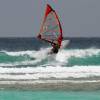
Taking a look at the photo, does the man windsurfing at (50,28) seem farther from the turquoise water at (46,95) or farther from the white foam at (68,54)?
the turquoise water at (46,95)

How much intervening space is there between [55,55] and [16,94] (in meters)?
18.8

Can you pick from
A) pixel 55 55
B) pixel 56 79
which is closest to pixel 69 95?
pixel 56 79

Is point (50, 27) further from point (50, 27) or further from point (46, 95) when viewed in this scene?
point (46, 95)

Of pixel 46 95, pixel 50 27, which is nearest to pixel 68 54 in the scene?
pixel 50 27

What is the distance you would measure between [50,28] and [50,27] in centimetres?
9

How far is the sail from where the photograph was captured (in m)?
32.8

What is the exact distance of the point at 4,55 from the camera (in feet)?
148

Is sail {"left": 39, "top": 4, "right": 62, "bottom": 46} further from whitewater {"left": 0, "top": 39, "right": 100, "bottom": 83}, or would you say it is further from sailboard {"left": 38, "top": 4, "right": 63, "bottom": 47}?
whitewater {"left": 0, "top": 39, "right": 100, "bottom": 83}

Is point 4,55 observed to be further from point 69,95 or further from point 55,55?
point 69,95

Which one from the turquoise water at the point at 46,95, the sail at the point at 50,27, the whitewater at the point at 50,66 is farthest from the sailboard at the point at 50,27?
the turquoise water at the point at 46,95

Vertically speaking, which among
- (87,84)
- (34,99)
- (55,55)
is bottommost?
(34,99)

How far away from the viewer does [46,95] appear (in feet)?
63.2

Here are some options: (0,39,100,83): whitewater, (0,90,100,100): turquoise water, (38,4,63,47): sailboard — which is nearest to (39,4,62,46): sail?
(38,4,63,47): sailboard

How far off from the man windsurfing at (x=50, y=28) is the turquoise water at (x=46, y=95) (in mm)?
13021
